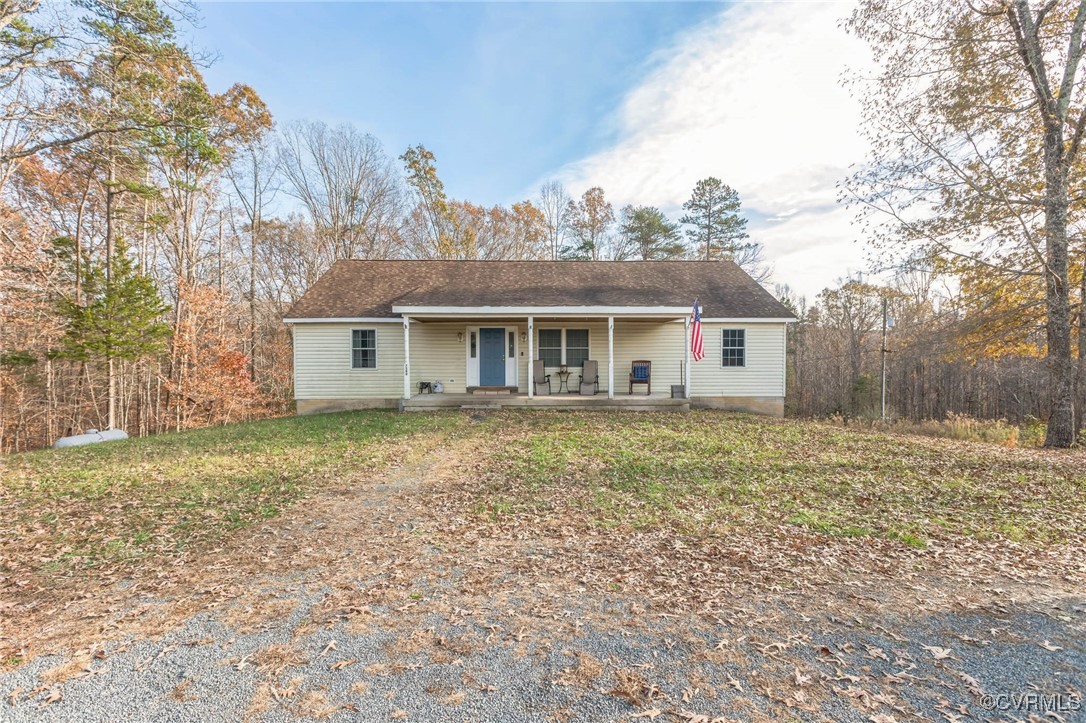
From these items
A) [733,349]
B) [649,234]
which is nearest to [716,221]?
[649,234]

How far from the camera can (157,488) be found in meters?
5.89

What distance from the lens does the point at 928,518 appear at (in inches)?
191

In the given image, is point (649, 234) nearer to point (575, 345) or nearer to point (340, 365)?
point (575, 345)

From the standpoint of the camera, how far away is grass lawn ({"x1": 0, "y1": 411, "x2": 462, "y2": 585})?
4.06 meters

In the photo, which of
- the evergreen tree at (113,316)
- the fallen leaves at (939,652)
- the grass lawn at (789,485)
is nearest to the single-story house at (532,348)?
the evergreen tree at (113,316)

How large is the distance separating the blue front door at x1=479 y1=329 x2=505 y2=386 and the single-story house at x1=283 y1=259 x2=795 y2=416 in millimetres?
33

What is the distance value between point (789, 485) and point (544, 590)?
4294 millimetres

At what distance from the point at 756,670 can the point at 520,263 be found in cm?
1517

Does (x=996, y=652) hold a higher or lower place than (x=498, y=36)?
lower

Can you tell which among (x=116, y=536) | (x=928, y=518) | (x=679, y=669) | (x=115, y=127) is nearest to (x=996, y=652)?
(x=679, y=669)

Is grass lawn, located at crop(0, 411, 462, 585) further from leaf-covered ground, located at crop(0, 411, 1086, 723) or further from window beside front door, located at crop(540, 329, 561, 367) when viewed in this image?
window beside front door, located at crop(540, 329, 561, 367)

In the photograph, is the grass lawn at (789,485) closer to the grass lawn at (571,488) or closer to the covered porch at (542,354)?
the grass lawn at (571,488)

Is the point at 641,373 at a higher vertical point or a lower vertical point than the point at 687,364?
lower

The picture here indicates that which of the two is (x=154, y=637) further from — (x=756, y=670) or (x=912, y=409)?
(x=912, y=409)
